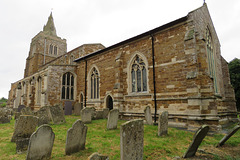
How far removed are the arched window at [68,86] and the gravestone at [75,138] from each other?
1506 cm

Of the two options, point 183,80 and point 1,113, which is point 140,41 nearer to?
point 183,80

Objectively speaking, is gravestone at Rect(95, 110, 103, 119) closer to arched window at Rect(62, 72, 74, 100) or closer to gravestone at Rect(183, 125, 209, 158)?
arched window at Rect(62, 72, 74, 100)

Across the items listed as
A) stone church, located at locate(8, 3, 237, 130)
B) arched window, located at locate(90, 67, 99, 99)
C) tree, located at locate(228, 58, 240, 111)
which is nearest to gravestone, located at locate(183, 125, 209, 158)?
stone church, located at locate(8, 3, 237, 130)

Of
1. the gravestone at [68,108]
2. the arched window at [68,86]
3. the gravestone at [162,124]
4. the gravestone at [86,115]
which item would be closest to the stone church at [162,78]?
the arched window at [68,86]

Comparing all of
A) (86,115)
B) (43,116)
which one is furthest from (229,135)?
(43,116)

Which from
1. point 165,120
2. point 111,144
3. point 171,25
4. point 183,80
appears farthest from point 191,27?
point 111,144

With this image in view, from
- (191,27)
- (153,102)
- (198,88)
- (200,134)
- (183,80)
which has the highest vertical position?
(191,27)

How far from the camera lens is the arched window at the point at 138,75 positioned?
12227 mm

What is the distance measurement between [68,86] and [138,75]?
1101 centimetres

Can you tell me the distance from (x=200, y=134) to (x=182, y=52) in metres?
6.86

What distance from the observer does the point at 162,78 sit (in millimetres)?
10773

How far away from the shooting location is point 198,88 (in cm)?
867

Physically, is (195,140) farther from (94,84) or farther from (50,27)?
(50,27)

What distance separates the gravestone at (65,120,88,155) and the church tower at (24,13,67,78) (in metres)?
33.4
